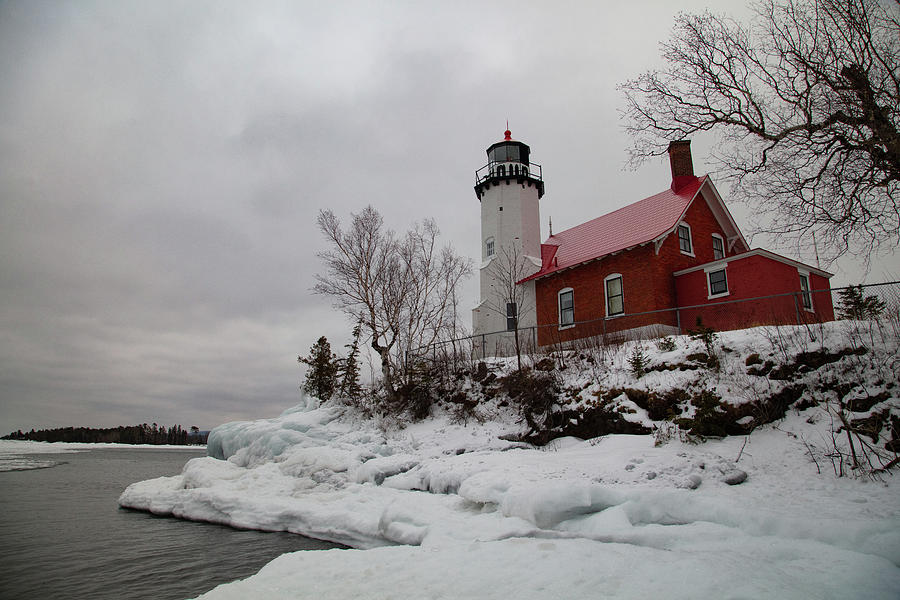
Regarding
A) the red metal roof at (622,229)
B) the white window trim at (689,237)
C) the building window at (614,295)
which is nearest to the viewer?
the building window at (614,295)

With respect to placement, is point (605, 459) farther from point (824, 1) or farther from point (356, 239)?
point (356, 239)

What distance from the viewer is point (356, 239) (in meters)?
22.6

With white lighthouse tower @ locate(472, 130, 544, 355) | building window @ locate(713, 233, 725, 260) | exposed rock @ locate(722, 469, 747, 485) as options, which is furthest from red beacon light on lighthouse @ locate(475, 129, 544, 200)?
exposed rock @ locate(722, 469, 747, 485)

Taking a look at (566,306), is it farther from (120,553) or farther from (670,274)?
(120,553)

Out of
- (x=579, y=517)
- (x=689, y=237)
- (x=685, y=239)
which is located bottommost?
(x=579, y=517)

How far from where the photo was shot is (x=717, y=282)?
19.7 metres

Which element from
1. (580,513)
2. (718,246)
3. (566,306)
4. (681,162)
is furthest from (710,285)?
(580,513)

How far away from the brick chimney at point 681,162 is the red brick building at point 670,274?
5 centimetres

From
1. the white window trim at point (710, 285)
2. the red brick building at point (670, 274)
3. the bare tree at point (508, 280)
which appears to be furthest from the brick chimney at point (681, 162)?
the bare tree at point (508, 280)

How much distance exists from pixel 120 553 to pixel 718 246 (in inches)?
1019

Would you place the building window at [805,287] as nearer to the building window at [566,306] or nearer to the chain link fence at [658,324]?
the chain link fence at [658,324]

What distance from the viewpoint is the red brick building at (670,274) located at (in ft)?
60.2

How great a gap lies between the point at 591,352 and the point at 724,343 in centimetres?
416

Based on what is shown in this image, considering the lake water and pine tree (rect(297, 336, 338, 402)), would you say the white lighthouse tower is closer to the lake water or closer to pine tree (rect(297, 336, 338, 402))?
pine tree (rect(297, 336, 338, 402))
